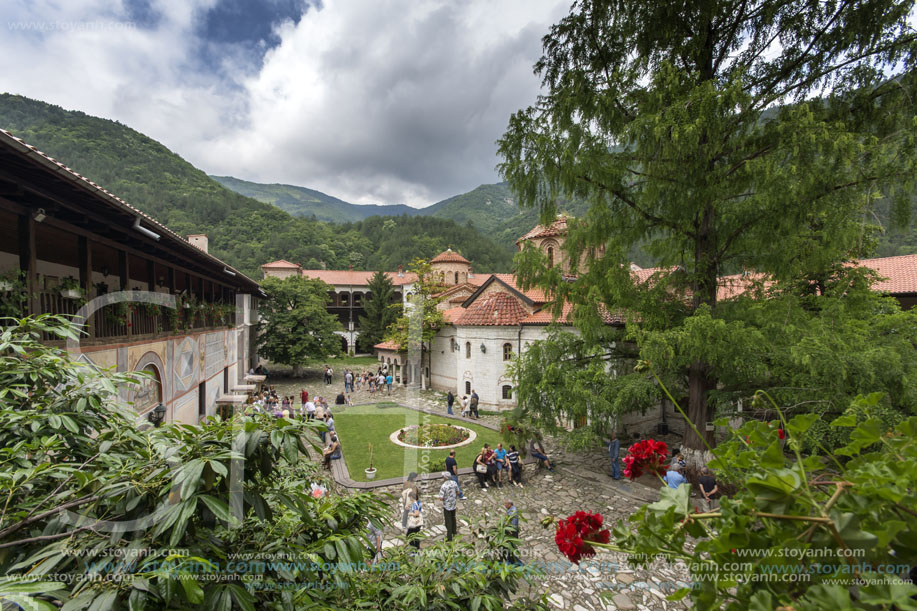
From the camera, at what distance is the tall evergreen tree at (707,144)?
6789 mm

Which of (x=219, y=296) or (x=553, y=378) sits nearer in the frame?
(x=553, y=378)

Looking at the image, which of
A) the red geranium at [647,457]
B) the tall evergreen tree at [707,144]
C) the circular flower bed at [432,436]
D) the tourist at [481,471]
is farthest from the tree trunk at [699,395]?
the circular flower bed at [432,436]

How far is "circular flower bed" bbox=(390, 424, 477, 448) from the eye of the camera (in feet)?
46.6

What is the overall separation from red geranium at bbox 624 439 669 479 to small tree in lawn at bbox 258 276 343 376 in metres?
29.6

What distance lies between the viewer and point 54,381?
8.98 ft

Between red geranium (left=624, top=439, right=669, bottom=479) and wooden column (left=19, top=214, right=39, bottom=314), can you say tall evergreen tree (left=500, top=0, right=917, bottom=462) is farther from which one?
wooden column (left=19, top=214, right=39, bottom=314)

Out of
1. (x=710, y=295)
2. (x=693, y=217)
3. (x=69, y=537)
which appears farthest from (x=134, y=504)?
(x=710, y=295)

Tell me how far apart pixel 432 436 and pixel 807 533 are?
576 inches

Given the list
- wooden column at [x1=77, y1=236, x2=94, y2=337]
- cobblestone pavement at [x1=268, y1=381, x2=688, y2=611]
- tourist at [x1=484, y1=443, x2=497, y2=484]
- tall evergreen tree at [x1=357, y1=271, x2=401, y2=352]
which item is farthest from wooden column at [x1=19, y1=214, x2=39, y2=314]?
tall evergreen tree at [x1=357, y1=271, x2=401, y2=352]

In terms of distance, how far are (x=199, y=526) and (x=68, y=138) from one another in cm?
8358

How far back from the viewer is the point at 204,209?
234 feet

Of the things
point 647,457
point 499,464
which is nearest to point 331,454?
point 499,464

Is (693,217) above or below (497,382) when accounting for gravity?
above

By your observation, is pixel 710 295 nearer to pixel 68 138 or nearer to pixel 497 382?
pixel 497 382
